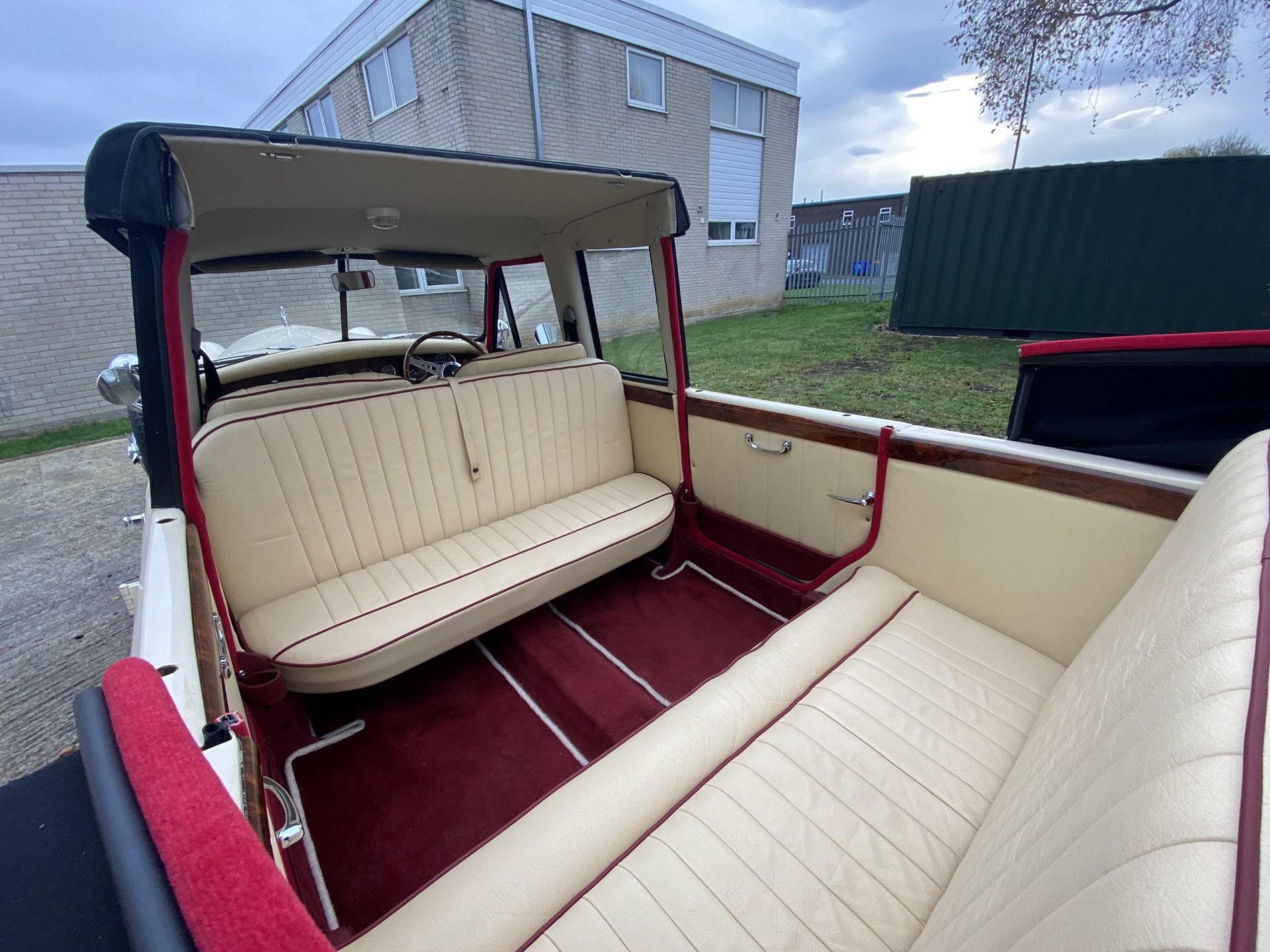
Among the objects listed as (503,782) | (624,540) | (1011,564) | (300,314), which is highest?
(300,314)

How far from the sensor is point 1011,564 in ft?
4.88

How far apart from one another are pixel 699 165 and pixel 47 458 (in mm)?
9641

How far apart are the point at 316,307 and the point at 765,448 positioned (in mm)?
3918

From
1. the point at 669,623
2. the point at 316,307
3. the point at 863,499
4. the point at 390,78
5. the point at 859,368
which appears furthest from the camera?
the point at 390,78

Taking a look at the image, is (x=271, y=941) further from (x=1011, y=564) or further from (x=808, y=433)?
(x=808, y=433)

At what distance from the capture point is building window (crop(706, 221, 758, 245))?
1012 cm

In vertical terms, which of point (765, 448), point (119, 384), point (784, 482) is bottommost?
point (784, 482)

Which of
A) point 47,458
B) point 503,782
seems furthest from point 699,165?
point 503,782

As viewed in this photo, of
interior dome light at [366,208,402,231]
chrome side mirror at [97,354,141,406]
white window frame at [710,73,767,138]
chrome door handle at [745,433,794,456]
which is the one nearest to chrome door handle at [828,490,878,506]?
chrome door handle at [745,433,794,456]

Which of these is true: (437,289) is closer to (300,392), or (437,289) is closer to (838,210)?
(300,392)

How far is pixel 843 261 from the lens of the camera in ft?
34.9

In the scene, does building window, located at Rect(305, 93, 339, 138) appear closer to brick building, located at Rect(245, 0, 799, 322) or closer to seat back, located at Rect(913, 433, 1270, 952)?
brick building, located at Rect(245, 0, 799, 322)

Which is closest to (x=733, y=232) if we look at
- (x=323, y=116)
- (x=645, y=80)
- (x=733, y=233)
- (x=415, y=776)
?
(x=733, y=233)

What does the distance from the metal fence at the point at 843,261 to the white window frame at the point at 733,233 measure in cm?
124
